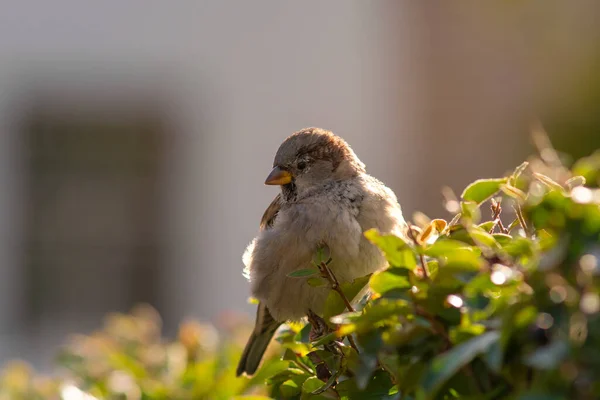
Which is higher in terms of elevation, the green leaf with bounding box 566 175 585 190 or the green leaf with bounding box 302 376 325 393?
the green leaf with bounding box 566 175 585 190

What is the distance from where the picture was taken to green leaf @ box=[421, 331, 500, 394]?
2.67 feet

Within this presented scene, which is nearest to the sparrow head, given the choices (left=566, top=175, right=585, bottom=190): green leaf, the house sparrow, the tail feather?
the house sparrow

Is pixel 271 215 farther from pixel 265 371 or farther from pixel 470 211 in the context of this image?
pixel 470 211

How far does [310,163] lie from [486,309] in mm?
1568

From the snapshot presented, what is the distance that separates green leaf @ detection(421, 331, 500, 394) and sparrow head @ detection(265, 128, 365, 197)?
152cm

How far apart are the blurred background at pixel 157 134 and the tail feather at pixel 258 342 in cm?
356

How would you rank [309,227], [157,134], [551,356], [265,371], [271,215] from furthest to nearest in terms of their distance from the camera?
1. [157,134]
2. [271,215]
3. [309,227]
4. [265,371]
5. [551,356]

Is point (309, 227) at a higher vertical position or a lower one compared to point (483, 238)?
lower

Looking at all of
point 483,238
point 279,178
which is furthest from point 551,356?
point 279,178

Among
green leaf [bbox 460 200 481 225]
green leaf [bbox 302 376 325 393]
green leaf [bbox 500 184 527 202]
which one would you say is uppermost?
green leaf [bbox 500 184 527 202]

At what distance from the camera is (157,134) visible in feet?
20.1

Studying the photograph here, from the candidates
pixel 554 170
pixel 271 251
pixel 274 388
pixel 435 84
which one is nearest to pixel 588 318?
pixel 554 170

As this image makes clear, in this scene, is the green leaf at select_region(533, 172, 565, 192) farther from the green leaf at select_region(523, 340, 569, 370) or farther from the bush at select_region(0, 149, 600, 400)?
the green leaf at select_region(523, 340, 569, 370)

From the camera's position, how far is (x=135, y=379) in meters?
2.06
